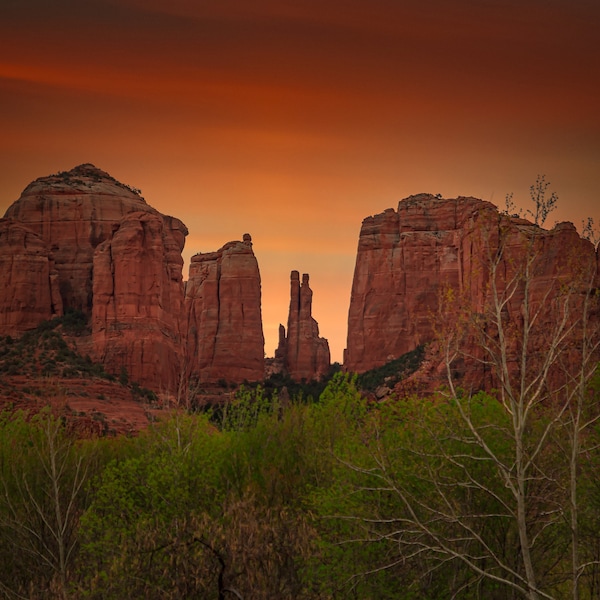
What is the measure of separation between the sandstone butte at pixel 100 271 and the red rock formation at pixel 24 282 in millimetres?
108

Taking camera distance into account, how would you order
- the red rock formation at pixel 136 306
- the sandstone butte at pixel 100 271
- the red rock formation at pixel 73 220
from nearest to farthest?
the red rock formation at pixel 136 306
the sandstone butte at pixel 100 271
the red rock formation at pixel 73 220

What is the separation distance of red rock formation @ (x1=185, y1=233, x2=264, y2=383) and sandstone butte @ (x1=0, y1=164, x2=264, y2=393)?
4536 cm

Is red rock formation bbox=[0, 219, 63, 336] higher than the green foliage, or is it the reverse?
red rock formation bbox=[0, 219, 63, 336]

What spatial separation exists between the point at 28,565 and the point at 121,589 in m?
12.5

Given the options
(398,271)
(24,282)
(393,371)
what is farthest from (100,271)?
(398,271)

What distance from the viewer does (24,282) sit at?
111 metres

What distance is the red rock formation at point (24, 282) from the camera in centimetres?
10938

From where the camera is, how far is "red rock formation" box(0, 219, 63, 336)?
109375mm

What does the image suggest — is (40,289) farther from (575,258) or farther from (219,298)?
(575,258)

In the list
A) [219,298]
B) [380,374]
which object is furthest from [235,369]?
[380,374]

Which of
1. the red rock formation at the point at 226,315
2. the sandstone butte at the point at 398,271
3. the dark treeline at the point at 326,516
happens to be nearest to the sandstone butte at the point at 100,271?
the sandstone butte at the point at 398,271

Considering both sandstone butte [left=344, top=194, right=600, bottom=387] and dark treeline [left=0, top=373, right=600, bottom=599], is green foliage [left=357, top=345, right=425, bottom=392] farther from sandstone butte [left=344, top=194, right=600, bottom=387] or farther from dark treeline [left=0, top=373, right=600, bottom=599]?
dark treeline [left=0, top=373, right=600, bottom=599]

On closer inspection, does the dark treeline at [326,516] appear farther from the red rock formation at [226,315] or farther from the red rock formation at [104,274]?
the red rock formation at [226,315]

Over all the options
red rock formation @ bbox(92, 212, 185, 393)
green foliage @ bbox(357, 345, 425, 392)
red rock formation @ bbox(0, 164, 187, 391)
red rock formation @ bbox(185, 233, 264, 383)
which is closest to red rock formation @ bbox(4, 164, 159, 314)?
red rock formation @ bbox(0, 164, 187, 391)
